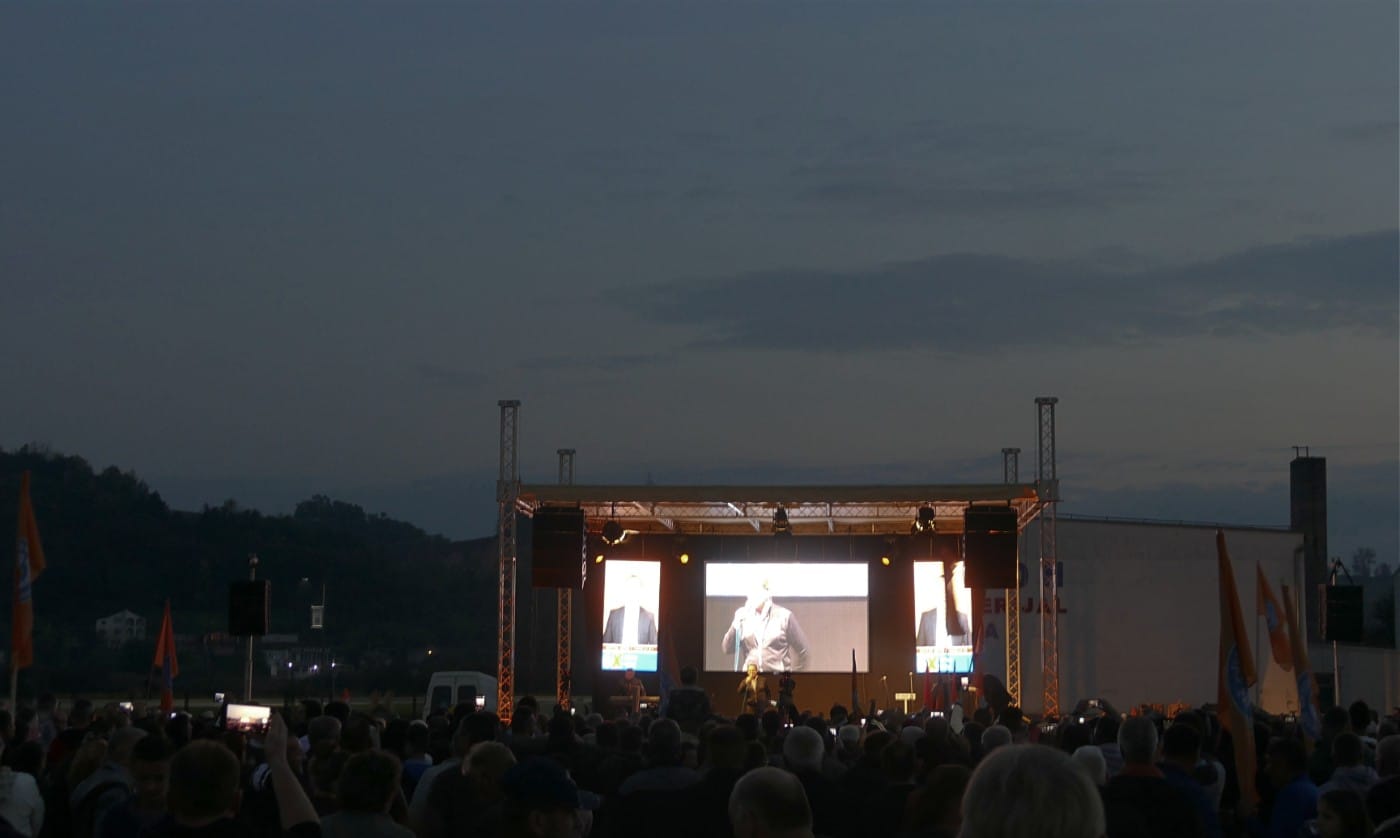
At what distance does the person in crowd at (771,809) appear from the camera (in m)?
4.28

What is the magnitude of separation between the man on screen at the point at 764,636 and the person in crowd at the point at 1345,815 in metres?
20.6

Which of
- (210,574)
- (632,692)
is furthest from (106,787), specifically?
(210,574)

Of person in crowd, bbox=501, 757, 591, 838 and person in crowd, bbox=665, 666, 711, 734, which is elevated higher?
person in crowd, bbox=501, 757, 591, 838

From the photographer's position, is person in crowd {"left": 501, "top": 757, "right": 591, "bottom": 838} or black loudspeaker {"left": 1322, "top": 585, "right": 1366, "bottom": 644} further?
black loudspeaker {"left": 1322, "top": 585, "right": 1366, "bottom": 644}

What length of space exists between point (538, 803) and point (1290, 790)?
422 cm

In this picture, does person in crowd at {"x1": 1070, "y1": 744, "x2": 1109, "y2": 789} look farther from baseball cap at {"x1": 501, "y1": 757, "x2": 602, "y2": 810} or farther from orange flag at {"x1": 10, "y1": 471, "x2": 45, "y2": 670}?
orange flag at {"x1": 10, "y1": 471, "x2": 45, "y2": 670}

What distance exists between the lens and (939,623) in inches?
1034

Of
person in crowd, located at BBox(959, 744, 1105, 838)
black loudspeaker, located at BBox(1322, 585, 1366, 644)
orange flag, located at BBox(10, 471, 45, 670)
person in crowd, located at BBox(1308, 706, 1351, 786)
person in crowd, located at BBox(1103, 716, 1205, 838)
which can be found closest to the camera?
person in crowd, located at BBox(959, 744, 1105, 838)

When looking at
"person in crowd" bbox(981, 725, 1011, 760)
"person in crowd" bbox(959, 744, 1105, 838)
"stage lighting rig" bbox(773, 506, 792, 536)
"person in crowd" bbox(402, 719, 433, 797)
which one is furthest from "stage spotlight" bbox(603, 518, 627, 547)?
"person in crowd" bbox(959, 744, 1105, 838)

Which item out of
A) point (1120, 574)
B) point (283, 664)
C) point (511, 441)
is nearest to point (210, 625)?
point (283, 664)

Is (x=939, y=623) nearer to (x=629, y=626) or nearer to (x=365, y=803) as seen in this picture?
(x=629, y=626)

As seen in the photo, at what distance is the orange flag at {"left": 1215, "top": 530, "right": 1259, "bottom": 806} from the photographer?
9.09 meters

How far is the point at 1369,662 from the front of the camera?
39.1 m

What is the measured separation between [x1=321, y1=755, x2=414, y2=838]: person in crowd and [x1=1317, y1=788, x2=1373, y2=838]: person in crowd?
320 cm
